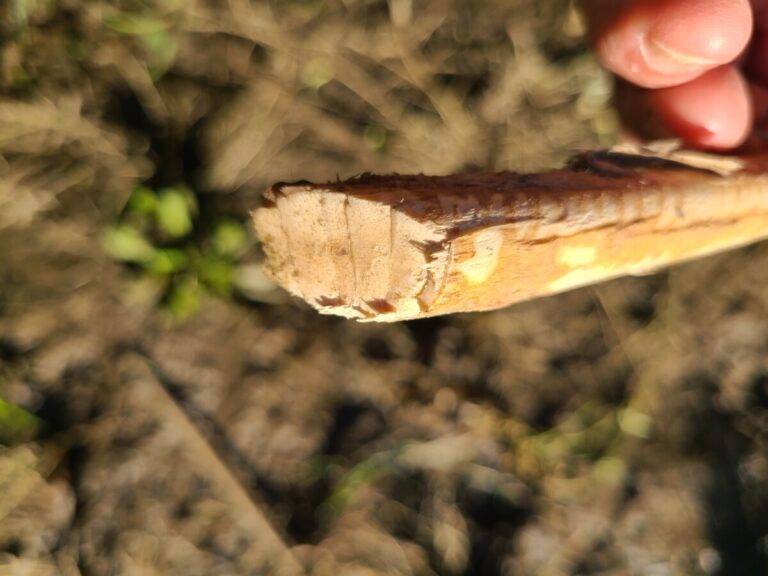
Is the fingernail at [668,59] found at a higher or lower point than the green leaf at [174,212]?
higher

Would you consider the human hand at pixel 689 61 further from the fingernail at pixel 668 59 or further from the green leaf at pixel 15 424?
the green leaf at pixel 15 424

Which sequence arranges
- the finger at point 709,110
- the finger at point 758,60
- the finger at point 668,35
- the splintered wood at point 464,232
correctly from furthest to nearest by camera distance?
the finger at point 758,60, the finger at point 709,110, the finger at point 668,35, the splintered wood at point 464,232

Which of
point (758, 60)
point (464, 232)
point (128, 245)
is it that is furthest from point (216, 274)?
point (758, 60)

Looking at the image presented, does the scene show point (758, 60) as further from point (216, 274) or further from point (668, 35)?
point (216, 274)

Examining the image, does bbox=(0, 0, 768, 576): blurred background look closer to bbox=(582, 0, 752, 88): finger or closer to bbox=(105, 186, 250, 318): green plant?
bbox=(105, 186, 250, 318): green plant

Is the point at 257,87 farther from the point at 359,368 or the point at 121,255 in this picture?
the point at 359,368

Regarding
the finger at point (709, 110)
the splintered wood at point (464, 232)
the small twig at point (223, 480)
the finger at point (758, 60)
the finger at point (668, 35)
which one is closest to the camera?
the splintered wood at point (464, 232)

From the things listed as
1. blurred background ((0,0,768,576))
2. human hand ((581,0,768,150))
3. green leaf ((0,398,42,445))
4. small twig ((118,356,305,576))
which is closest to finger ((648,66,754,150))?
human hand ((581,0,768,150))

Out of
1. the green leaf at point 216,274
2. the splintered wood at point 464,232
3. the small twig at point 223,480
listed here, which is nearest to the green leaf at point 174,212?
the green leaf at point 216,274
